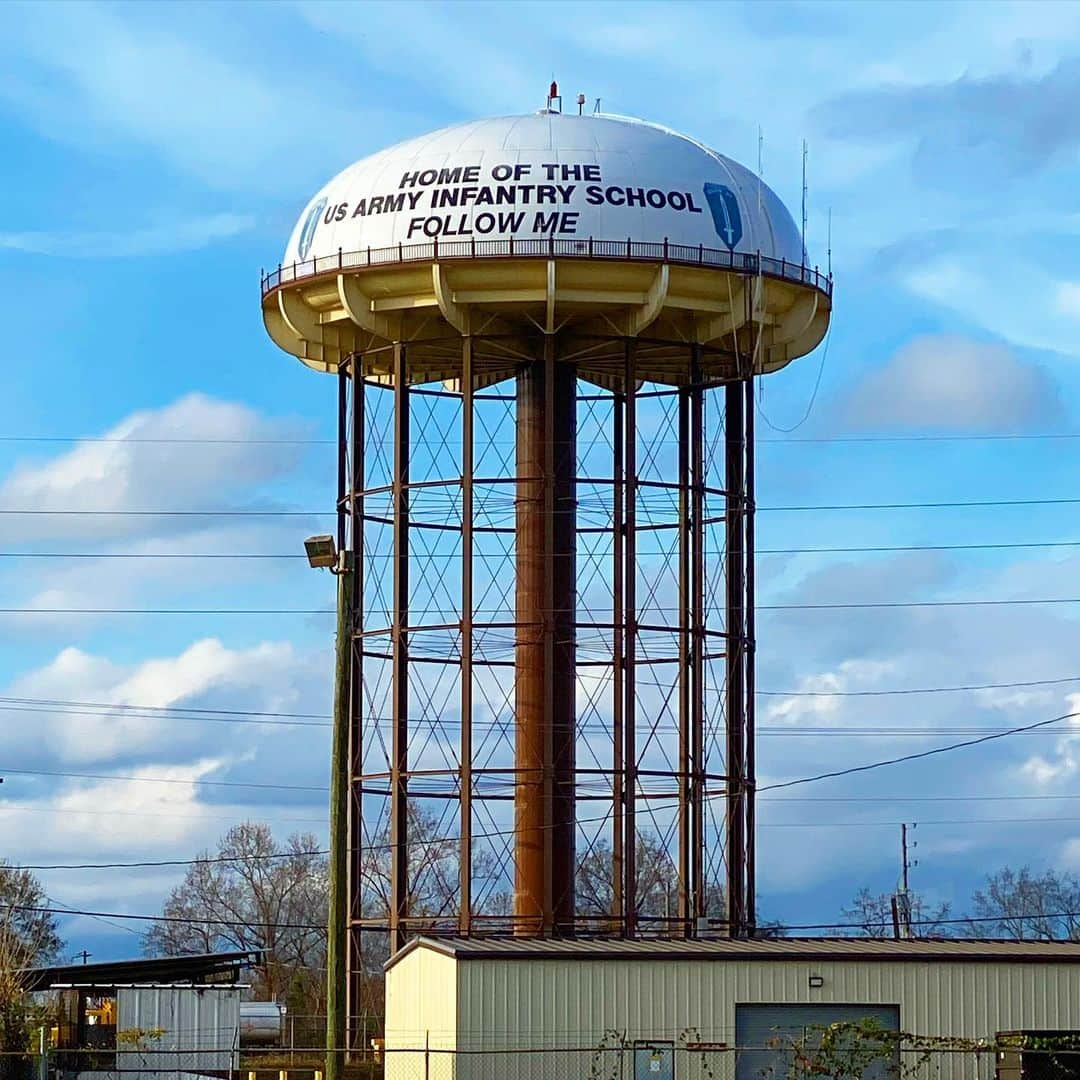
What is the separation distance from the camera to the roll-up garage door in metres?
37.2

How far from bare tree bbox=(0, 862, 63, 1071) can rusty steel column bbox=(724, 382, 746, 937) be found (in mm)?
13648

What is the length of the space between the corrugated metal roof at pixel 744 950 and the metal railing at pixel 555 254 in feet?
42.5

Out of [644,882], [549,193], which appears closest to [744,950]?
[549,193]

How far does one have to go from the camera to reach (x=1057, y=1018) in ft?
126

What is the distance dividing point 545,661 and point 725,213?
30.5 feet

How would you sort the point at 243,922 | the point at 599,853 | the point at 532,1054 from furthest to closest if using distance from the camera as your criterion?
the point at 243,922
the point at 599,853
the point at 532,1054

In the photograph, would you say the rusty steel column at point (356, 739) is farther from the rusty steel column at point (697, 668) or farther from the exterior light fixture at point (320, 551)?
the exterior light fixture at point (320, 551)

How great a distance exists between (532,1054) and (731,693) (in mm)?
12902

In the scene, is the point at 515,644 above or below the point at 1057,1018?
above

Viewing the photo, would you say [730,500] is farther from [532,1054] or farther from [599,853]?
[599,853]

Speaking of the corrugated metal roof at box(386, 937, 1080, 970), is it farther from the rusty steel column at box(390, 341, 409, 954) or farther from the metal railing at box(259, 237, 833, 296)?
the metal railing at box(259, 237, 833, 296)

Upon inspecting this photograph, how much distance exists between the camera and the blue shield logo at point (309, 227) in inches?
1907

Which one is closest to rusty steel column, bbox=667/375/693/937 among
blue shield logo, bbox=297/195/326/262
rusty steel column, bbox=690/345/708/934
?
rusty steel column, bbox=690/345/708/934

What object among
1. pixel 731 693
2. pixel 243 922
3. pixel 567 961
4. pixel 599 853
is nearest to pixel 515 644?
pixel 731 693
